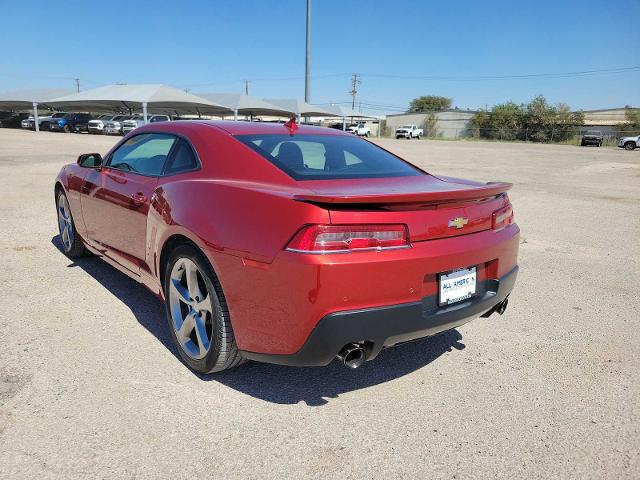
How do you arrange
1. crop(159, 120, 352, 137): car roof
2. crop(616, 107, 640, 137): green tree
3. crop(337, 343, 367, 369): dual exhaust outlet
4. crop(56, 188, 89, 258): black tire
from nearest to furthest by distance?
crop(337, 343, 367, 369): dual exhaust outlet, crop(159, 120, 352, 137): car roof, crop(56, 188, 89, 258): black tire, crop(616, 107, 640, 137): green tree

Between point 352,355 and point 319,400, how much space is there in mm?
482

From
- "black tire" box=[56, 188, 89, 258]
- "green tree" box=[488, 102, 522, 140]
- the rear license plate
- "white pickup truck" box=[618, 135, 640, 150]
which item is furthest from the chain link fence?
the rear license plate

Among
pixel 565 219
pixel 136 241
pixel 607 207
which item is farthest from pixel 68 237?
pixel 607 207

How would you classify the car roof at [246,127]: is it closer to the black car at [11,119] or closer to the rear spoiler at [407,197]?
the rear spoiler at [407,197]

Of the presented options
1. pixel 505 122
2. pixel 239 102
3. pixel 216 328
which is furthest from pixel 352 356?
pixel 505 122

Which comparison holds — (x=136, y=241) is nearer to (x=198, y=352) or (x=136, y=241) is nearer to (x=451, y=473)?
(x=198, y=352)

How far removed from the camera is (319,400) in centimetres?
265

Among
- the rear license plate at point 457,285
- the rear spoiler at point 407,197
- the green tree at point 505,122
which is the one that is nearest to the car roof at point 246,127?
the rear spoiler at point 407,197

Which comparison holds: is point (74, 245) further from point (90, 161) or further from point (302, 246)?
point (302, 246)

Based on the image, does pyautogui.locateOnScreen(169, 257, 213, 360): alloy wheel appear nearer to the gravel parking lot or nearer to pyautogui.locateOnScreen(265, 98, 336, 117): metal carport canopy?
the gravel parking lot

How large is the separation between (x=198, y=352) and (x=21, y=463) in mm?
989

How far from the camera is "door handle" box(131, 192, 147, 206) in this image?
129 inches

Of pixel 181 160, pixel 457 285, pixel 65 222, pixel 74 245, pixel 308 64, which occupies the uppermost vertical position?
pixel 308 64

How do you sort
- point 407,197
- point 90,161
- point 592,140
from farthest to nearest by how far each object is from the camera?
point 592,140, point 90,161, point 407,197
